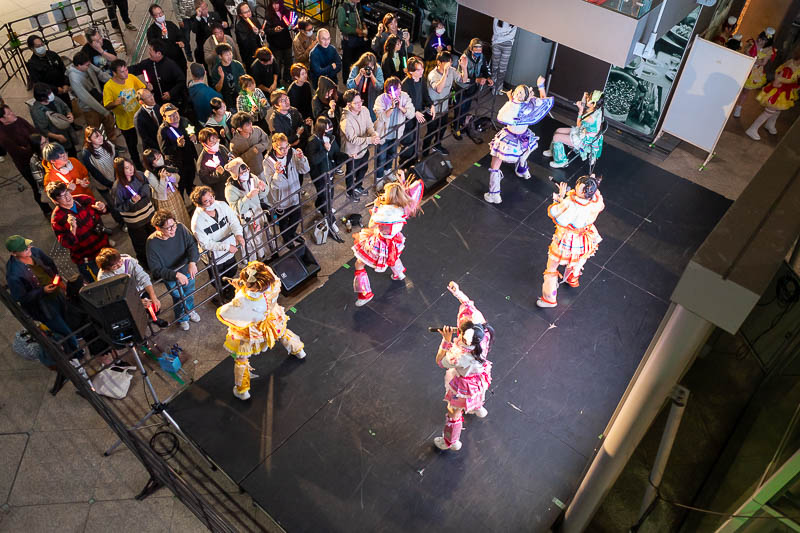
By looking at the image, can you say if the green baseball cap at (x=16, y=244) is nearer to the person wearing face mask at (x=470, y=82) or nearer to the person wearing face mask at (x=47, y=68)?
the person wearing face mask at (x=47, y=68)

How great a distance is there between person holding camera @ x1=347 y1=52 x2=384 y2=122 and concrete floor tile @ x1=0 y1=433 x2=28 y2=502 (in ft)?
18.7

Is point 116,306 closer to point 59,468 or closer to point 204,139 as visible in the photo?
point 59,468

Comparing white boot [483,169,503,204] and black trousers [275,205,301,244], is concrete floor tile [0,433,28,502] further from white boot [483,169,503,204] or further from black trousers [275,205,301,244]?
white boot [483,169,503,204]

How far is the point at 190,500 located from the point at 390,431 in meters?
2.02

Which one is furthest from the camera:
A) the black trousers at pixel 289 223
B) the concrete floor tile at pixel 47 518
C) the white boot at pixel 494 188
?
the white boot at pixel 494 188

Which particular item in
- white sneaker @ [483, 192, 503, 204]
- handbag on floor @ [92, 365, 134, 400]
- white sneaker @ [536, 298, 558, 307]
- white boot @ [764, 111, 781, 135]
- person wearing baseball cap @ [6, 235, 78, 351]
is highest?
person wearing baseball cap @ [6, 235, 78, 351]

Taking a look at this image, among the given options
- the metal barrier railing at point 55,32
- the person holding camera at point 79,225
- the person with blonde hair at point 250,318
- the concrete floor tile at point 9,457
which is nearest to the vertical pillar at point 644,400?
the person with blonde hair at point 250,318

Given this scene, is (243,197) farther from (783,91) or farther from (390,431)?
(783,91)

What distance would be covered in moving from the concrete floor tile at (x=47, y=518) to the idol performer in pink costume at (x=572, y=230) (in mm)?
5371

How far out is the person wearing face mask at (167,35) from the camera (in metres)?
9.54

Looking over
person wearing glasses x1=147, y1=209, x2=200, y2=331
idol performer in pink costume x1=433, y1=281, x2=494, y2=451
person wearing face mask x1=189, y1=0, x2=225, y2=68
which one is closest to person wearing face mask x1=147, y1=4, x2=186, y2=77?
person wearing face mask x1=189, y1=0, x2=225, y2=68

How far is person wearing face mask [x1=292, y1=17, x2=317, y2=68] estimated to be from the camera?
998 cm

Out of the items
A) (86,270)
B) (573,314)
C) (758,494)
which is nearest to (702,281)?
(758,494)

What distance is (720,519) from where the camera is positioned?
17.6 ft
